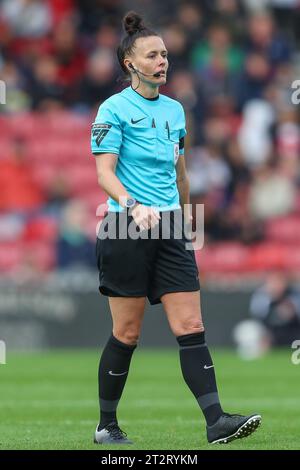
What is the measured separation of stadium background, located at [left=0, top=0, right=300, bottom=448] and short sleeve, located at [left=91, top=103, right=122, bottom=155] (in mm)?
6503

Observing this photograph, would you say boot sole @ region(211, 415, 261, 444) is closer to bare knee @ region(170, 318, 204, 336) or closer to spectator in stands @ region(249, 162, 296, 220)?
bare knee @ region(170, 318, 204, 336)

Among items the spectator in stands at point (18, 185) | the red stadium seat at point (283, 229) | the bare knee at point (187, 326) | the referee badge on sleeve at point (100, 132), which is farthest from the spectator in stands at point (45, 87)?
the bare knee at point (187, 326)

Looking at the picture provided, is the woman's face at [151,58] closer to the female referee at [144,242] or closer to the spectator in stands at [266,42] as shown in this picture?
the female referee at [144,242]

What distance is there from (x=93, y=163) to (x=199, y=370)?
37.6 feet

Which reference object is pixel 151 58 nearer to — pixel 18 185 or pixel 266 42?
pixel 18 185

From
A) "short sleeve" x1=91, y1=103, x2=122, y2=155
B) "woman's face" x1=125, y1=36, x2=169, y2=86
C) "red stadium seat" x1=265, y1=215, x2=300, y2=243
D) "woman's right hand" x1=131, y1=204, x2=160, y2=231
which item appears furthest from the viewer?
"red stadium seat" x1=265, y1=215, x2=300, y2=243

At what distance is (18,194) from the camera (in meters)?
17.5

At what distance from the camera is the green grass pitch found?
732cm

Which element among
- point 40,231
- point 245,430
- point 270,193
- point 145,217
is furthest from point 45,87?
point 245,430

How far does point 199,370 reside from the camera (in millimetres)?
7027

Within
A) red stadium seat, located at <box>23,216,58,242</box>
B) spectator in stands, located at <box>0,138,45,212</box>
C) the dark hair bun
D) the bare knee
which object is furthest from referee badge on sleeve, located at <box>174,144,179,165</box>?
spectator in stands, located at <box>0,138,45,212</box>

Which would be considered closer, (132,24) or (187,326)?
(187,326)

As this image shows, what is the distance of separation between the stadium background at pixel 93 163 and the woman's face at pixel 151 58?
653 centimetres

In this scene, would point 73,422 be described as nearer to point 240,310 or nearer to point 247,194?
point 240,310
